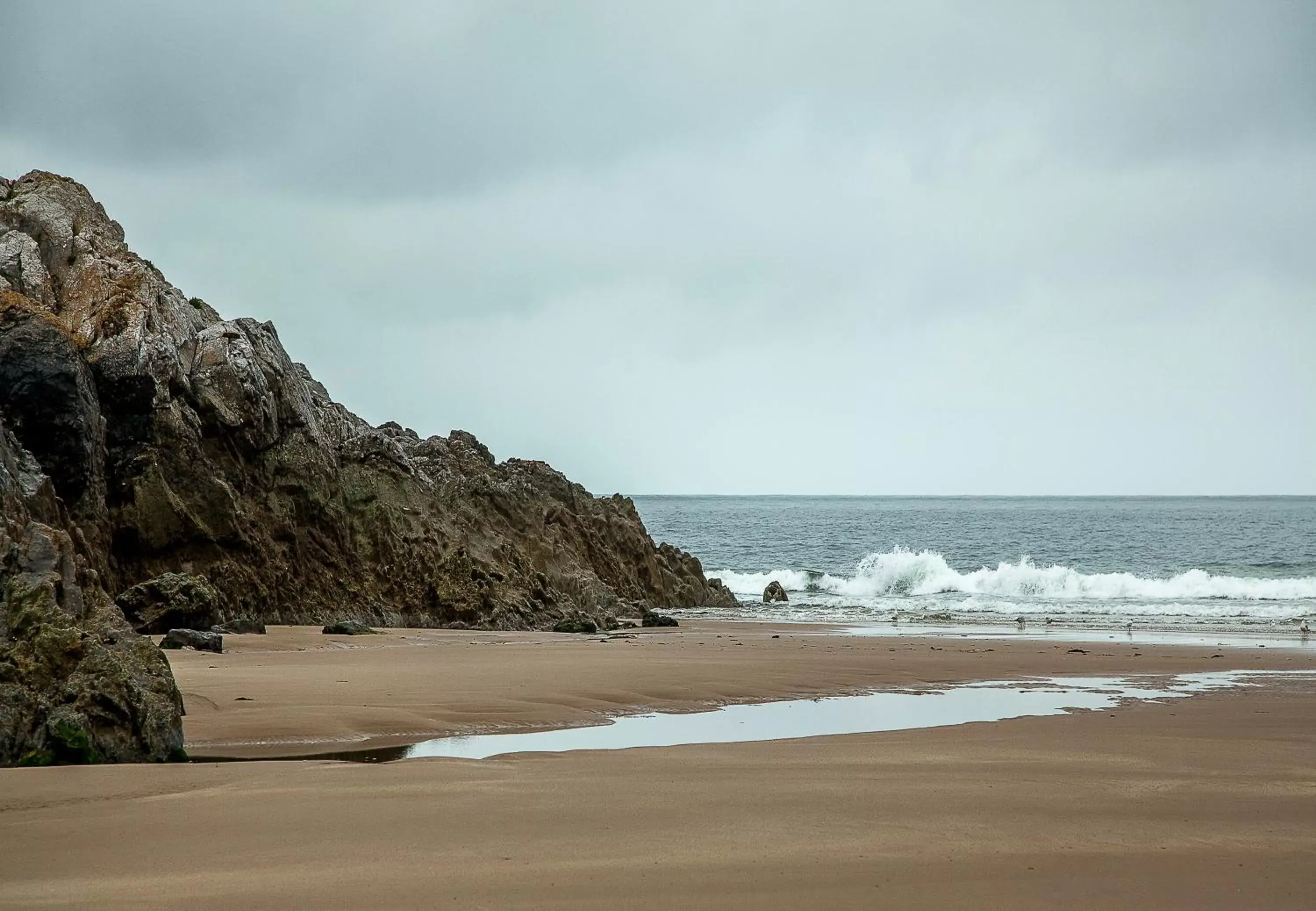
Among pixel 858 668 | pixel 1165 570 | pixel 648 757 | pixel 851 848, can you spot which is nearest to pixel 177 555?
pixel 858 668

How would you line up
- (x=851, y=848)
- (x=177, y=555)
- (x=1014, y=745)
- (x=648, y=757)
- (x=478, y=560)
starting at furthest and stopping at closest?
1. (x=478, y=560)
2. (x=177, y=555)
3. (x=1014, y=745)
4. (x=648, y=757)
5. (x=851, y=848)

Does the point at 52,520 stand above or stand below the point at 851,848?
above

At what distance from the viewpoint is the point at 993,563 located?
56.4 metres

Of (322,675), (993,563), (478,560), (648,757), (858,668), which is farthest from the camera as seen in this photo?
(993,563)

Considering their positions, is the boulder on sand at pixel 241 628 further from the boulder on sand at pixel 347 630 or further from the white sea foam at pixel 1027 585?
the white sea foam at pixel 1027 585

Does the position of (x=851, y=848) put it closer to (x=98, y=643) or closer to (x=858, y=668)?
(x=98, y=643)

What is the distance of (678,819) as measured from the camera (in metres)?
5.09

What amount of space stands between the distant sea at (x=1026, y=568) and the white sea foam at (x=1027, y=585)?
Result: 75 mm

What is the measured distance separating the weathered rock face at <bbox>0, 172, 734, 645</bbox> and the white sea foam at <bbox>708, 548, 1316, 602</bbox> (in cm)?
1837

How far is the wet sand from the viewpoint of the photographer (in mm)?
3988

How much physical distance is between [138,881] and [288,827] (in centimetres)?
85

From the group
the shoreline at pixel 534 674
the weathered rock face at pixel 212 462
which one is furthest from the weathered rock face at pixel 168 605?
the shoreline at pixel 534 674

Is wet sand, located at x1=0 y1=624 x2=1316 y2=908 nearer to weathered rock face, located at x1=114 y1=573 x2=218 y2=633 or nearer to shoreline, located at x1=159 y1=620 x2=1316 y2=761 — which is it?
shoreline, located at x1=159 y1=620 x2=1316 y2=761

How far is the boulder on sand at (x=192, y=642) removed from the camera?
1366 cm
